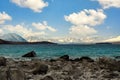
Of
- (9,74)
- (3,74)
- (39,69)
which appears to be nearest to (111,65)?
(39,69)

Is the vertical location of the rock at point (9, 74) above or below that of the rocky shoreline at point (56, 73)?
above

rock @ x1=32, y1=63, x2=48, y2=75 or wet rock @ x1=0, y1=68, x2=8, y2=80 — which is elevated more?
wet rock @ x1=0, y1=68, x2=8, y2=80

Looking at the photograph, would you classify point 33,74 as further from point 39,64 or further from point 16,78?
point 16,78

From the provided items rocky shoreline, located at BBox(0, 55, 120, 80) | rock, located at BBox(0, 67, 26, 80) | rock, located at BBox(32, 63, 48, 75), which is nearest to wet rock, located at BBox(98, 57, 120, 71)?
rocky shoreline, located at BBox(0, 55, 120, 80)

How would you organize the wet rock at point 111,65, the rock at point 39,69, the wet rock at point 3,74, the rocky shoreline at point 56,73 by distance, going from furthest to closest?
the wet rock at point 111,65, the rock at point 39,69, the rocky shoreline at point 56,73, the wet rock at point 3,74

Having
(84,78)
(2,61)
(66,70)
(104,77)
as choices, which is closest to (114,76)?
(104,77)

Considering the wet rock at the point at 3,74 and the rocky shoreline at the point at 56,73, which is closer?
the wet rock at the point at 3,74

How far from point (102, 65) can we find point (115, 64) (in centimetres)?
231

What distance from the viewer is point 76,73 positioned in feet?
62.1

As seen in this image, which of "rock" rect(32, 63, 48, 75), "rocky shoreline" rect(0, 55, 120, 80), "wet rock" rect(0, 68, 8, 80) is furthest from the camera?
"rock" rect(32, 63, 48, 75)

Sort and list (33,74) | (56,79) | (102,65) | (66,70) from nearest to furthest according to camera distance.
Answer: (56,79), (33,74), (66,70), (102,65)

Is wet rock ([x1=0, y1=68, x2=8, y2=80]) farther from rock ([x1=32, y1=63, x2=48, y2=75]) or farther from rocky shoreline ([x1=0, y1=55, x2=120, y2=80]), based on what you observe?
rock ([x1=32, y1=63, x2=48, y2=75])

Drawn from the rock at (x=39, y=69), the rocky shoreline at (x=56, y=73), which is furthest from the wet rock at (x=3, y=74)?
the rock at (x=39, y=69)

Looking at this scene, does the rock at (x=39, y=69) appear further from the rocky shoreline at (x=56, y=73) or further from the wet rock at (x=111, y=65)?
the wet rock at (x=111, y=65)
